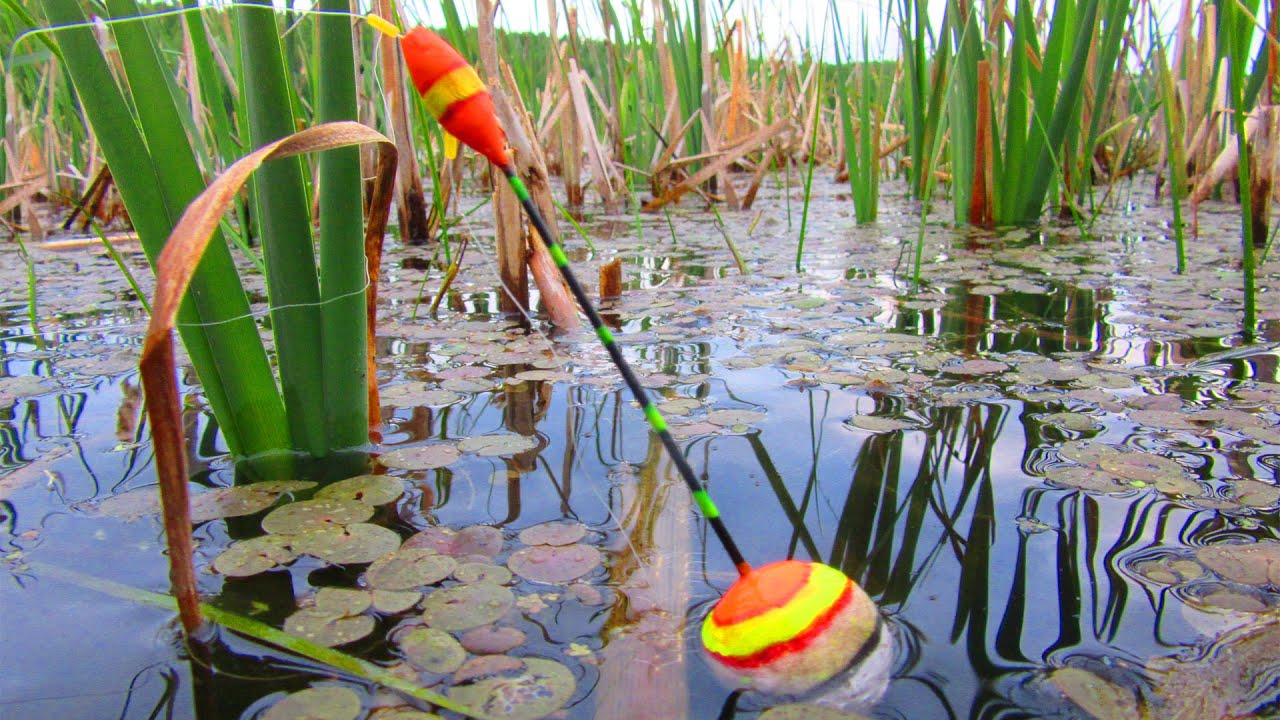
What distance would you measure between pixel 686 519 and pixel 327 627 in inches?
16.6

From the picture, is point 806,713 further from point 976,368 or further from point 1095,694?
point 976,368

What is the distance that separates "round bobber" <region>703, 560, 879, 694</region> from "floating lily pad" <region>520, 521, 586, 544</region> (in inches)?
10.3

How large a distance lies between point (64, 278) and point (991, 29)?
9.80 ft

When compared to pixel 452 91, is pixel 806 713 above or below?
below

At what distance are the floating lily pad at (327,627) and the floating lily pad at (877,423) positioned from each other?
764 millimetres

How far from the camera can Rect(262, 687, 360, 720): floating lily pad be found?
701 mm

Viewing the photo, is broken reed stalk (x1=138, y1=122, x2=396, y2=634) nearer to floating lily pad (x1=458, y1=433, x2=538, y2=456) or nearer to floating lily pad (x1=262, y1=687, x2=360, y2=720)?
floating lily pad (x1=262, y1=687, x2=360, y2=720)

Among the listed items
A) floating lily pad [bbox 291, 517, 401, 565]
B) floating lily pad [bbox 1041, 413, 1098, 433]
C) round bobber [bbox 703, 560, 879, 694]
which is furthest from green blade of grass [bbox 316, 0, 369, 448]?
floating lily pad [bbox 1041, 413, 1098, 433]

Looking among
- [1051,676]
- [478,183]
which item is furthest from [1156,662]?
[478,183]

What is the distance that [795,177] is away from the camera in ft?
18.2

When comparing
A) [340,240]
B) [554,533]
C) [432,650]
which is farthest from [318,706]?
[340,240]

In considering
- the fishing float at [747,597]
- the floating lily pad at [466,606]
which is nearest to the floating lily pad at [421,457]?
the floating lily pad at [466,606]

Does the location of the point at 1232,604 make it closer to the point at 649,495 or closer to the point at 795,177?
the point at 649,495

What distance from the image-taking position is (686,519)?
103 centimetres
